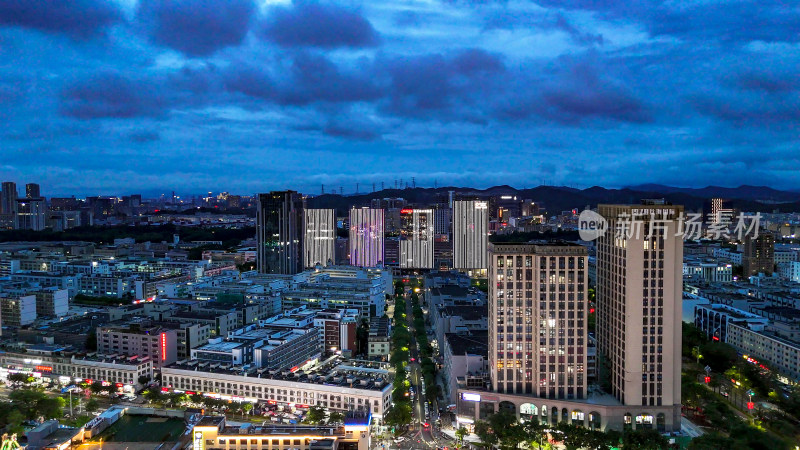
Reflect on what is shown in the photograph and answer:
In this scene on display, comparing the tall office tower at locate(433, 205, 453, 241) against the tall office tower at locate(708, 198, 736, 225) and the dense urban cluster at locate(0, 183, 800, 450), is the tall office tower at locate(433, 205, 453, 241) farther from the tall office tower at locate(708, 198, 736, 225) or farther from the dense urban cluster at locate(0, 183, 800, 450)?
the tall office tower at locate(708, 198, 736, 225)

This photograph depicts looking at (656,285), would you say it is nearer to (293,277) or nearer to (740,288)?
(740,288)

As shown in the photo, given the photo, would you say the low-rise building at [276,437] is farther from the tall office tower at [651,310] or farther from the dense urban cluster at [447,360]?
the tall office tower at [651,310]

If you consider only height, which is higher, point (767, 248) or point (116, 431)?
point (767, 248)

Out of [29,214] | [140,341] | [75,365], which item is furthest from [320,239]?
[29,214]

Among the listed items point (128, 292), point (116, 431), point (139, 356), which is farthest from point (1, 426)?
point (128, 292)

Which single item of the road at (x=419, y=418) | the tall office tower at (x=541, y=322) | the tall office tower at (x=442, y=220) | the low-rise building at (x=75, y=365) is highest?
the tall office tower at (x=442, y=220)

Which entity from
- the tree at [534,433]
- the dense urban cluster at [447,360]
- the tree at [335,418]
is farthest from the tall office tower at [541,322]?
the tree at [335,418]
